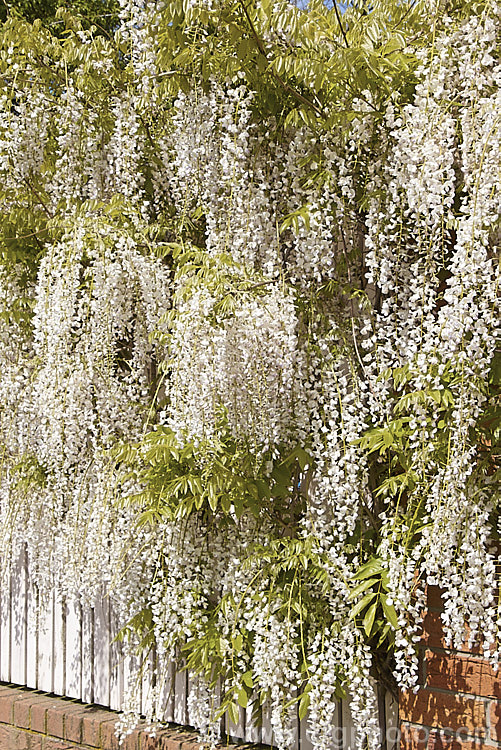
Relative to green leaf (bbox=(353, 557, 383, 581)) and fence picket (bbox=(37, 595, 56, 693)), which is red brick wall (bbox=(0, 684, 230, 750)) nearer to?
fence picket (bbox=(37, 595, 56, 693))

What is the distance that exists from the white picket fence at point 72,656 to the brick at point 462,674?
2.49 ft

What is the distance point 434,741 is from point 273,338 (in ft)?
4.49

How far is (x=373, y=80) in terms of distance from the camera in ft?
9.05

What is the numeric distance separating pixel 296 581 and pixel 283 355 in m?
0.80

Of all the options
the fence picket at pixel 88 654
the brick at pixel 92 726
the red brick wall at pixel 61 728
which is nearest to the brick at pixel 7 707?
the red brick wall at pixel 61 728

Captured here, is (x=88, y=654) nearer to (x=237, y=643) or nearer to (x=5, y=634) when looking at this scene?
(x=5, y=634)

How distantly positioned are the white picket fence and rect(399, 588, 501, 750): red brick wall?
0.64m

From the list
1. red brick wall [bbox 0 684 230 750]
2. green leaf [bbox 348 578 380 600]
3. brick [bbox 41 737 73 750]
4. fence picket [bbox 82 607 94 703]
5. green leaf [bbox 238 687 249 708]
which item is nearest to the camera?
green leaf [bbox 348 578 380 600]

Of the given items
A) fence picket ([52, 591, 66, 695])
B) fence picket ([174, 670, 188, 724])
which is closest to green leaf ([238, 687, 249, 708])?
fence picket ([174, 670, 188, 724])

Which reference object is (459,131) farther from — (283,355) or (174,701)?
(174,701)

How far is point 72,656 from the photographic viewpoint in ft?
14.1

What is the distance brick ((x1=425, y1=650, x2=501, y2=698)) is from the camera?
104 inches

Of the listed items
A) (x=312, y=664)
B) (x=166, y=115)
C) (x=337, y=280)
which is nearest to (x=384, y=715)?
(x=312, y=664)

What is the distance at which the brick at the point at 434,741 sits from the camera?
2.65 m
